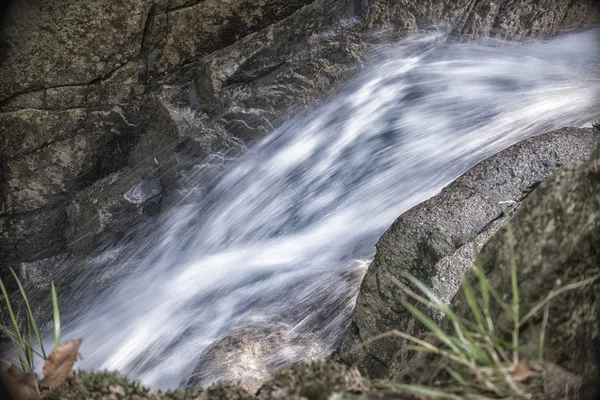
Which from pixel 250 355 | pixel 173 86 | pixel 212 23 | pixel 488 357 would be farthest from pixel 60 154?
pixel 488 357

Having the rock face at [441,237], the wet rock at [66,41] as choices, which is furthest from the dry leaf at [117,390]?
the wet rock at [66,41]

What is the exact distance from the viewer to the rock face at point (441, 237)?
3.44m

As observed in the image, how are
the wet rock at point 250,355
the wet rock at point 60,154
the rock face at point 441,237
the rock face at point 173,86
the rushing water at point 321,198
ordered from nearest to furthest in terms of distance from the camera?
1. the rock face at point 441,237
2. the wet rock at point 250,355
3. the rushing water at point 321,198
4. the rock face at point 173,86
5. the wet rock at point 60,154

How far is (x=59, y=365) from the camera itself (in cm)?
226

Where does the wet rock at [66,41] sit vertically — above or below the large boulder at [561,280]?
above

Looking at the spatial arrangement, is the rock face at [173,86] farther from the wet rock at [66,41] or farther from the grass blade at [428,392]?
the grass blade at [428,392]

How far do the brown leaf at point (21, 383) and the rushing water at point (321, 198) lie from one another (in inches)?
84.5

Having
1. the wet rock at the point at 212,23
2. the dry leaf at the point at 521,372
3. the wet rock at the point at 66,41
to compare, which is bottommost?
the dry leaf at the point at 521,372

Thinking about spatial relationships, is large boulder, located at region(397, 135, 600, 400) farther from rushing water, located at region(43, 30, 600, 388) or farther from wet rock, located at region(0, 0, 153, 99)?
wet rock, located at region(0, 0, 153, 99)

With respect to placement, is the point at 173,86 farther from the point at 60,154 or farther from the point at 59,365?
the point at 59,365

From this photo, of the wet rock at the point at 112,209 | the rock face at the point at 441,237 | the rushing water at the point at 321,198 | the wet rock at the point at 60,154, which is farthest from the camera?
the wet rock at the point at 112,209

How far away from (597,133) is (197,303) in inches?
128

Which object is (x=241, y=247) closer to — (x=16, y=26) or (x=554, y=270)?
(x=16, y=26)

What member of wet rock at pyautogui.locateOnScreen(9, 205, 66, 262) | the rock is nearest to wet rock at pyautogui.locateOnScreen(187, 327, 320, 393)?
wet rock at pyautogui.locateOnScreen(9, 205, 66, 262)
